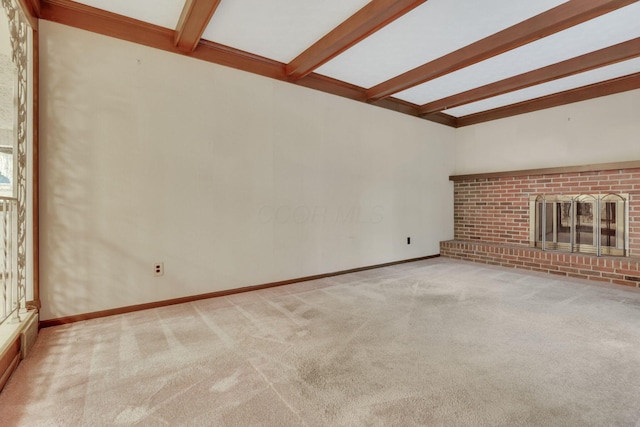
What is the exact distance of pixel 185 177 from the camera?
2779 mm

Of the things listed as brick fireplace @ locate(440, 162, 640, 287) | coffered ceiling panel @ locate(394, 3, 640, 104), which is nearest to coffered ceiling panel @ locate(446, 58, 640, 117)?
coffered ceiling panel @ locate(394, 3, 640, 104)

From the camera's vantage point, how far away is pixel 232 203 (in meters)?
3.04

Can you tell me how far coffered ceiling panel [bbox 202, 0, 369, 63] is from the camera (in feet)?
7.55

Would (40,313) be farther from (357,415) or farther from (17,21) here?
(357,415)

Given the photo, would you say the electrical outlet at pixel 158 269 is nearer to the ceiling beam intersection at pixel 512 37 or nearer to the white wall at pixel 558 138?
the ceiling beam intersection at pixel 512 37

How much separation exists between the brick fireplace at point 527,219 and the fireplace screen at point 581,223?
0.05 meters

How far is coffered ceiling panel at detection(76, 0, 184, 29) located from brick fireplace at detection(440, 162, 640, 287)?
4.50m

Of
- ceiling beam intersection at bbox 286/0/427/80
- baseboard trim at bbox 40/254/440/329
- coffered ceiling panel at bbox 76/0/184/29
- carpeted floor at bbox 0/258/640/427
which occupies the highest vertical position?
coffered ceiling panel at bbox 76/0/184/29

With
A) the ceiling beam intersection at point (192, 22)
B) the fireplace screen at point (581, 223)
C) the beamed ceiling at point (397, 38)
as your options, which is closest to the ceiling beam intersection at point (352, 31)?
the beamed ceiling at point (397, 38)

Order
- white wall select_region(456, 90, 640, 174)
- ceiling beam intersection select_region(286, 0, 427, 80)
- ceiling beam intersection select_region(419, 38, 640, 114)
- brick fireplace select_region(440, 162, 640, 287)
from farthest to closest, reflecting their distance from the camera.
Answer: white wall select_region(456, 90, 640, 174)
brick fireplace select_region(440, 162, 640, 287)
ceiling beam intersection select_region(419, 38, 640, 114)
ceiling beam intersection select_region(286, 0, 427, 80)

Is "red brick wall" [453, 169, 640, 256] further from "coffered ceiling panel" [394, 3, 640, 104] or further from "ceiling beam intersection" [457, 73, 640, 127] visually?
"coffered ceiling panel" [394, 3, 640, 104]

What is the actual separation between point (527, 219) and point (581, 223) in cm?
59

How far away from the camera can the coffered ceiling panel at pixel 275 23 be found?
7.55ft

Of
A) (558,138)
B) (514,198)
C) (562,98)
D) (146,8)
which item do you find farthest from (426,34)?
(514,198)
